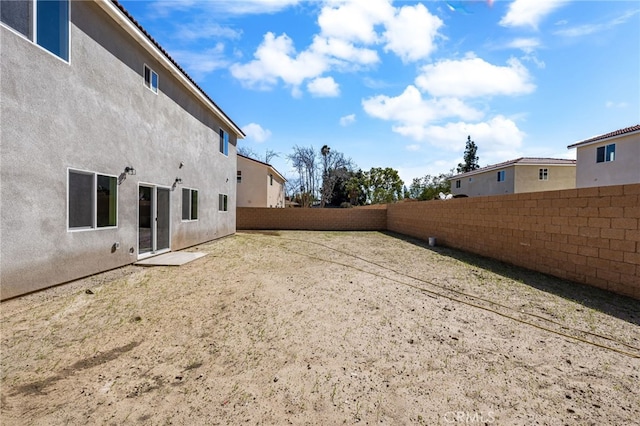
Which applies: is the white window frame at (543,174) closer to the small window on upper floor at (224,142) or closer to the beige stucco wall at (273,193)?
the beige stucco wall at (273,193)

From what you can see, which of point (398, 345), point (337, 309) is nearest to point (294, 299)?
point (337, 309)

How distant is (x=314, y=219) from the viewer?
19766mm

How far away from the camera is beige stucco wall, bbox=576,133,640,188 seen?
15.7 meters

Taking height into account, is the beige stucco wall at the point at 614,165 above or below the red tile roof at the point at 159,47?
below

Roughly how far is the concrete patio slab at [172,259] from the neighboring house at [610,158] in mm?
22900

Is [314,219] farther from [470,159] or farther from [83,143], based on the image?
[470,159]

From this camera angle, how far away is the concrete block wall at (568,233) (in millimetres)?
4879

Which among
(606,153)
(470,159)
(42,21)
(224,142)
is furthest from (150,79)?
(470,159)

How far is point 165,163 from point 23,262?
4.59 metres

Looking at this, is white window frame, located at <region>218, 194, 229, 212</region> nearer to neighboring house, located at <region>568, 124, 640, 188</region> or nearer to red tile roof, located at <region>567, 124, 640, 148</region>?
neighboring house, located at <region>568, 124, 640, 188</region>

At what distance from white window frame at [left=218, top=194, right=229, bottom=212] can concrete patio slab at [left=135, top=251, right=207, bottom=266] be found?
14.4 feet

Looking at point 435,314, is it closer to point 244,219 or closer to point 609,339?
point 609,339

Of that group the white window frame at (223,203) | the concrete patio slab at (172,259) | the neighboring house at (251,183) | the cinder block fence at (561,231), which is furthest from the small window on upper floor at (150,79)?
the neighboring house at (251,183)

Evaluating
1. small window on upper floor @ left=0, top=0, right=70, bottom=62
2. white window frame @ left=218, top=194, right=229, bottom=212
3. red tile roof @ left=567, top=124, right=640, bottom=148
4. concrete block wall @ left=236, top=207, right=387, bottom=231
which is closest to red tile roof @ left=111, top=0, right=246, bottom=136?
small window on upper floor @ left=0, top=0, right=70, bottom=62
